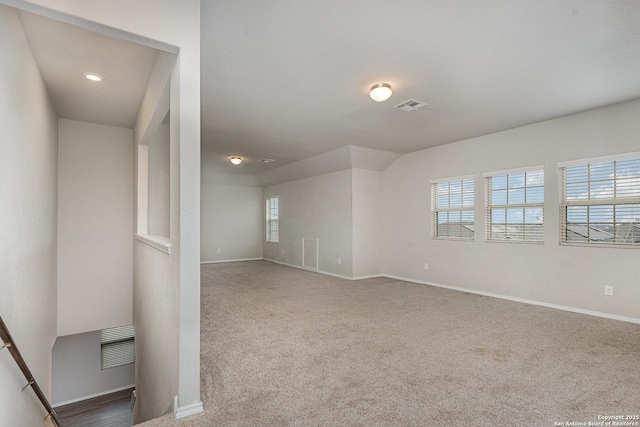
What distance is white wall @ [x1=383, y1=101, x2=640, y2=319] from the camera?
152 inches

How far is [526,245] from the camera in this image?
467cm

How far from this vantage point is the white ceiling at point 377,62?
221 centimetres

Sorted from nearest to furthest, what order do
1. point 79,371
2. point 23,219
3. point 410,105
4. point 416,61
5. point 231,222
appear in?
point 23,219 → point 416,61 → point 410,105 → point 79,371 → point 231,222

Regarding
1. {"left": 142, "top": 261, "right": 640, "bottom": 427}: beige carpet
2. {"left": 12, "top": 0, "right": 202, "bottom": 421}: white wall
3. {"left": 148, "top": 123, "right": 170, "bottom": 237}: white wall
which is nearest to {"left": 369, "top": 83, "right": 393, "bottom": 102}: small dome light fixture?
{"left": 12, "top": 0, "right": 202, "bottom": 421}: white wall

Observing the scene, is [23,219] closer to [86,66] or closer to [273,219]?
[86,66]

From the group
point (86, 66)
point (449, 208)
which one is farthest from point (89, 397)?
point (449, 208)

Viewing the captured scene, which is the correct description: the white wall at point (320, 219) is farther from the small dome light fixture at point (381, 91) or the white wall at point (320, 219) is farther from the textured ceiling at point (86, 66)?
the textured ceiling at point (86, 66)

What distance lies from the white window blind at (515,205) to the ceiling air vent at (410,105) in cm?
210

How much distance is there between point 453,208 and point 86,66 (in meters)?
5.64

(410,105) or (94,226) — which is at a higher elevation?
(410,105)

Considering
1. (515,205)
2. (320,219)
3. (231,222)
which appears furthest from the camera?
(231,222)

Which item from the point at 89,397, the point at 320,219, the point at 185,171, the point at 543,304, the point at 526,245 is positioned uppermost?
the point at 185,171

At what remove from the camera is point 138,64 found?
2.94 metres

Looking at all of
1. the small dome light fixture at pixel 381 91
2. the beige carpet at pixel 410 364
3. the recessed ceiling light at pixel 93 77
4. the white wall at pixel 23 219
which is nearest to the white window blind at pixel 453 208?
the beige carpet at pixel 410 364
